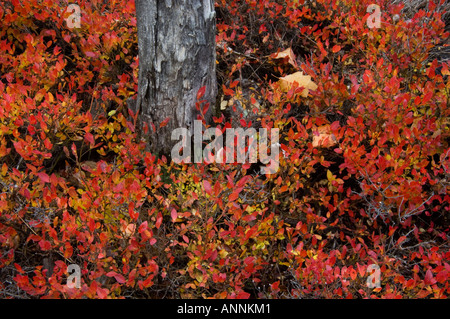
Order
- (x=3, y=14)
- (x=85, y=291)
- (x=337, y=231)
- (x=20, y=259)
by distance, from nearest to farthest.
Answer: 1. (x=85, y=291)
2. (x=20, y=259)
3. (x=337, y=231)
4. (x=3, y=14)

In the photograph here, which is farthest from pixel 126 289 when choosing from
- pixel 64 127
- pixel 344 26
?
pixel 344 26

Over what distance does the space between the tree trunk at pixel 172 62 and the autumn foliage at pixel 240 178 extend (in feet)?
0.70

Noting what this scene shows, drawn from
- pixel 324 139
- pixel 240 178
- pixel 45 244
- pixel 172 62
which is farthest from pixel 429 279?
pixel 45 244

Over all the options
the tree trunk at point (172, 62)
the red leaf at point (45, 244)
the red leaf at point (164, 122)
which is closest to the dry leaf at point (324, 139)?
the tree trunk at point (172, 62)

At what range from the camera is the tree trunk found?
2525mm

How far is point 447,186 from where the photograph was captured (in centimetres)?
252

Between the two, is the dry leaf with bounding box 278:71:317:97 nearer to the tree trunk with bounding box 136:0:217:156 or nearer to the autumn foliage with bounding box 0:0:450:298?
the autumn foliage with bounding box 0:0:450:298

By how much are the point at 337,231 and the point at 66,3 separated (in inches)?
129

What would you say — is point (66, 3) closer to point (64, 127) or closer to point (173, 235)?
point (64, 127)

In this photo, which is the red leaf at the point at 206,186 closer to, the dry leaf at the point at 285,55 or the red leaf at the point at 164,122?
the red leaf at the point at 164,122

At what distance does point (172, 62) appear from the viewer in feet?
8.61

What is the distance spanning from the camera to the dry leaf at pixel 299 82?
3.20 metres

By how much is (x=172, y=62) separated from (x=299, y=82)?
48.3 inches

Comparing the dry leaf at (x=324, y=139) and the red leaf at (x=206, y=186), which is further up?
the dry leaf at (x=324, y=139)
